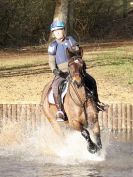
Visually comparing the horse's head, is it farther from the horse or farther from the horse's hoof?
the horse's hoof

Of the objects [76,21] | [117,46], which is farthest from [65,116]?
[76,21]

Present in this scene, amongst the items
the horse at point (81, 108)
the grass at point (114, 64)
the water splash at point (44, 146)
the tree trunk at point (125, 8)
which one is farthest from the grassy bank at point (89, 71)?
the tree trunk at point (125, 8)

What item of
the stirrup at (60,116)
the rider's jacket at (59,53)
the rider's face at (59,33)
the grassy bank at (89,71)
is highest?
the grassy bank at (89,71)

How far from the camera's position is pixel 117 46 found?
109 feet

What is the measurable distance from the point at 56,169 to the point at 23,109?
A: 586 centimetres

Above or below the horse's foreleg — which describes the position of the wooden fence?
above

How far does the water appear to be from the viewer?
1292 cm

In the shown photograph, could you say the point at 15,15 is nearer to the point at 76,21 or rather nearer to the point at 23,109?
the point at 76,21

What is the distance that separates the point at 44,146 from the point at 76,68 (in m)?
3.01

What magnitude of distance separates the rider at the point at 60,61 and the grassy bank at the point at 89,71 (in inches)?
208

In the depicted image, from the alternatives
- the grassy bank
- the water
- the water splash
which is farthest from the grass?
the water

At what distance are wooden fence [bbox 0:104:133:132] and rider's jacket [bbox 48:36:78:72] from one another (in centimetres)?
383

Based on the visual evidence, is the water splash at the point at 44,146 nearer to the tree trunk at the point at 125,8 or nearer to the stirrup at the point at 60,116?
the stirrup at the point at 60,116

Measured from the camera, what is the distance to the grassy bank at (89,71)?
21375 mm
